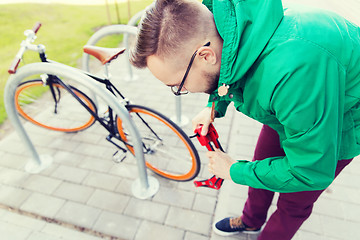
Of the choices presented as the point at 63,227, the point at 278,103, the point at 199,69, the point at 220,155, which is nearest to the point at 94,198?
the point at 63,227

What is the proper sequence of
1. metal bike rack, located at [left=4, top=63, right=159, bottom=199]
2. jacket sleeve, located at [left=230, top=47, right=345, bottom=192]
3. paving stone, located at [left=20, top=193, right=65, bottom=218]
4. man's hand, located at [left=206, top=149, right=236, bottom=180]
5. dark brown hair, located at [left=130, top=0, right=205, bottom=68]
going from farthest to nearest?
paving stone, located at [left=20, top=193, right=65, bottom=218] → metal bike rack, located at [left=4, top=63, right=159, bottom=199] → man's hand, located at [left=206, top=149, right=236, bottom=180] → dark brown hair, located at [left=130, top=0, right=205, bottom=68] → jacket sleeve, located at [left=230, top=47, right=345, bottom=192]

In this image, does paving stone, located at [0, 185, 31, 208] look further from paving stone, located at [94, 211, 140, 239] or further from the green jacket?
the green jacket

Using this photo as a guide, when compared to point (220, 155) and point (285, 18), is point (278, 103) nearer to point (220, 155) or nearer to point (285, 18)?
point (285, 18)

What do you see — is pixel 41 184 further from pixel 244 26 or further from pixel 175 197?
pixel 244 26

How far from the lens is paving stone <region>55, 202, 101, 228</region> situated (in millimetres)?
2230

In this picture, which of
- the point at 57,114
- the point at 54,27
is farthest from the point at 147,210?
the point at 54,27

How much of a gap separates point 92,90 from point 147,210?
1.22 meters

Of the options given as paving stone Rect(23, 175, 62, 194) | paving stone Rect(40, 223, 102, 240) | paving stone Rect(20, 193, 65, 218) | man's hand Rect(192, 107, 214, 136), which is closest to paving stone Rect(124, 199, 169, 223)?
paving stone Rect(40, 223, 102, 240)

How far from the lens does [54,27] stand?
22.7 feet

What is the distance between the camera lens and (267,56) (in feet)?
3.12

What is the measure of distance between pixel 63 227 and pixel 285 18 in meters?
2.33

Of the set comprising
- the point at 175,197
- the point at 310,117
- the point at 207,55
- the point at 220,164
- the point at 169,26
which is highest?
the point at 169,26

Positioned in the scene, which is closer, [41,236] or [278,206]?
[278,206]

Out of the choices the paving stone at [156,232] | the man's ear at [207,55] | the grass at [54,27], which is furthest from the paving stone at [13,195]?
the man's ear at [207,55]
